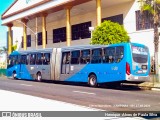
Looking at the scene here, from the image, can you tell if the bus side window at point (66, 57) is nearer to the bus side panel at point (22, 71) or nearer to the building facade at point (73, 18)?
the bus side panel at point (22, 71)

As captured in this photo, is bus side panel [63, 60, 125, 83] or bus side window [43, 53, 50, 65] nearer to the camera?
bus side panel [63, 60, 125, 83]

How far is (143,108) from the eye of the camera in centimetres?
1105

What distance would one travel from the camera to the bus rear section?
19.6 meters

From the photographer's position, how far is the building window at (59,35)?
46125 millimetres

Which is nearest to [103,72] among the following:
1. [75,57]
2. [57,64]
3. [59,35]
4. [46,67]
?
[75,57]

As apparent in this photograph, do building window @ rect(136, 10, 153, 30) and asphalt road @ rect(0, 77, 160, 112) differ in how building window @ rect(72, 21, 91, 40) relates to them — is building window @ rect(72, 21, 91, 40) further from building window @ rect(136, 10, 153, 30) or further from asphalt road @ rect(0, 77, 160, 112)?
asphalt road @ rect(0, 77, 160, 112)

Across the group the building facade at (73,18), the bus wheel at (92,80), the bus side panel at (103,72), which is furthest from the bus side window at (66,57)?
the building facade at (73,18)

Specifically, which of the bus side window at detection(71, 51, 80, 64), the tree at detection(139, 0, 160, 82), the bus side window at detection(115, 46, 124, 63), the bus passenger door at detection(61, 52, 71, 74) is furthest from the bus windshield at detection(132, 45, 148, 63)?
the bus passenger door at detection(61, 52, 71, 74)

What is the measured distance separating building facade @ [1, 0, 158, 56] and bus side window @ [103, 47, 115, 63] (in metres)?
11.9

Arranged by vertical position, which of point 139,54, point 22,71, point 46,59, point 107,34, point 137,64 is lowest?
point 22,71

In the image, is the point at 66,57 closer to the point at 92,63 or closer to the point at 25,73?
the point at 92,63

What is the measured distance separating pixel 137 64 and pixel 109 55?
203 cm

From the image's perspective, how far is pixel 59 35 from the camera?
155 ft

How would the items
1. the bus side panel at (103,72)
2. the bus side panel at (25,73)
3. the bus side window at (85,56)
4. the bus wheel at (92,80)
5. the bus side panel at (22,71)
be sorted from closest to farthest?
the bus side panel at (103,72), the bus wheel at (92,80), the bus side window at (85,56), the bus side panel at (25,73), the bus side panel at (22,71)
